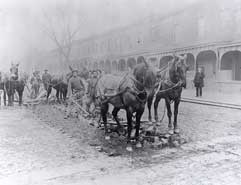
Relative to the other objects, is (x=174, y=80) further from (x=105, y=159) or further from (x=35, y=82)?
(x=35, y=82)

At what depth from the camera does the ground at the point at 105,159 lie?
3.50 metres

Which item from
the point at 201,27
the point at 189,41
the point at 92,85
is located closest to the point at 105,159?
Result: the point at 92,85

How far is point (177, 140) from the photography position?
5.41 metres

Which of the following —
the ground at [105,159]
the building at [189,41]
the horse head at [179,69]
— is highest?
the building at [189,41]

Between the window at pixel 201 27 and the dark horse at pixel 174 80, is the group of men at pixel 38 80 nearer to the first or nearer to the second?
the dark horse at pixel 174 80

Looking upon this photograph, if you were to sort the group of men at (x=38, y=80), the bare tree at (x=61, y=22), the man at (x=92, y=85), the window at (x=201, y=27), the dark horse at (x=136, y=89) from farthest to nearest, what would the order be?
1. the window at (x=201, y=27)
2. the group of men at (x=38, y=80)
3. the bare tree at (x=61, y=22)
4. the man at (x=92, y=85)
5. the dark horse at (x=136, y=89)

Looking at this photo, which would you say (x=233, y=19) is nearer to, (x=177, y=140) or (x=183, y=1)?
(x=183, y=1)

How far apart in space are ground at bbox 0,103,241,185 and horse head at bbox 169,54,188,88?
4.77 ft

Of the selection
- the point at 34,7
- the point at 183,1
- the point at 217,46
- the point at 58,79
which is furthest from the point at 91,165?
the point at 217,46

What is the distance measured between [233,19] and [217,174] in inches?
635

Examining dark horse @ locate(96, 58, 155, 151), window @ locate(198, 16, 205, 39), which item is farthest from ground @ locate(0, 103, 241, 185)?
window @ locate(198, 16, 205, 39)

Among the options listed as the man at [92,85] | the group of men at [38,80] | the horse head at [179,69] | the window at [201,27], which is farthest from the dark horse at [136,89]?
the window at [201,27]

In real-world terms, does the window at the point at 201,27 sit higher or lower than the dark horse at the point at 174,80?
higher

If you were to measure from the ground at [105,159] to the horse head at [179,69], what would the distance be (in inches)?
57.2
